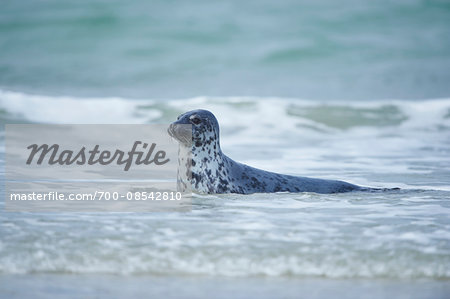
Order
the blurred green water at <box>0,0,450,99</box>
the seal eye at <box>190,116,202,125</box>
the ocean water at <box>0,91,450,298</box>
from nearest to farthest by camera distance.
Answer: the ocean water at <box>0,91,450,298</box>
the seal eye at <box>190,116,202,125</box>
the blurred green water at <box>0,0,450,99</box>

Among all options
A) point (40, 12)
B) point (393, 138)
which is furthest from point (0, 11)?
point (393, 138)

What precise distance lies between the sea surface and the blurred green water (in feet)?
0.19

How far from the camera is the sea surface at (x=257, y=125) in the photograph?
3750 mm

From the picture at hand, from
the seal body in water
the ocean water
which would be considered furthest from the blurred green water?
the seal body in water

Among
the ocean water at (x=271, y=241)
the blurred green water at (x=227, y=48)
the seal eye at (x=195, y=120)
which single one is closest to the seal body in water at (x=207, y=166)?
the seal eye at (x=195, y=120)

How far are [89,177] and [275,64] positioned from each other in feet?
41.4

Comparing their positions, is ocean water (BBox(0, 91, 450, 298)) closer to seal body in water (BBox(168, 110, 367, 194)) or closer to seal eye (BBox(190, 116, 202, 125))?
seal body in water (BBox(168, 110, 367, 194))

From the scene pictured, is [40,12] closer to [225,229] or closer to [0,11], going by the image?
[0,11]

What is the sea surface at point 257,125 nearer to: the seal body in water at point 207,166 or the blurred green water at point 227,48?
the blurred green water at point 227,48

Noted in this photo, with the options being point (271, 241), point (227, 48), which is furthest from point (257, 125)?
point (271, 241)

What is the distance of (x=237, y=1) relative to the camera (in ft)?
72.5

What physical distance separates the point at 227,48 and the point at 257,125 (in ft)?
23.5

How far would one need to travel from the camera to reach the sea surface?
3.75m

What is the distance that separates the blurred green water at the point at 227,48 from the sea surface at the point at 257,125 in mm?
59
